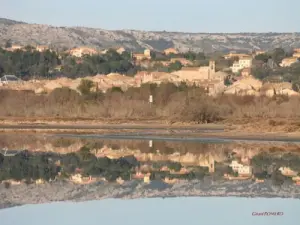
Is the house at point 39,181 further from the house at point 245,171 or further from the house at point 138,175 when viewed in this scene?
the house at point 245,171

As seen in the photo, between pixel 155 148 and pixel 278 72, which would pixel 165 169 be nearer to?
pixel 155 148

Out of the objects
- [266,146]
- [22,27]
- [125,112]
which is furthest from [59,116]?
[22,27]

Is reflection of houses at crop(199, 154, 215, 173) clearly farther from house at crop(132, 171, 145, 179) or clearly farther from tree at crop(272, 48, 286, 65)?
tree at crop(272, 48, 286, 65)

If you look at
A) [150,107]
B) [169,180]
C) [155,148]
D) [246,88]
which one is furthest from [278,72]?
[169,180]

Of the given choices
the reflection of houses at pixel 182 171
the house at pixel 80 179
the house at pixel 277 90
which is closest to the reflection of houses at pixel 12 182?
the house at pixel 80 179

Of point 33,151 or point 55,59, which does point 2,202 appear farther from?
point 55,59

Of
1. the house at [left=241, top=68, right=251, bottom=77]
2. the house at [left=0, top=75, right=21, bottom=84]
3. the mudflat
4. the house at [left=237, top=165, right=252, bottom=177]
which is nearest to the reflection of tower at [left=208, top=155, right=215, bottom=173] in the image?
the house at [left=237, top=165, right=252, bottom=177]
